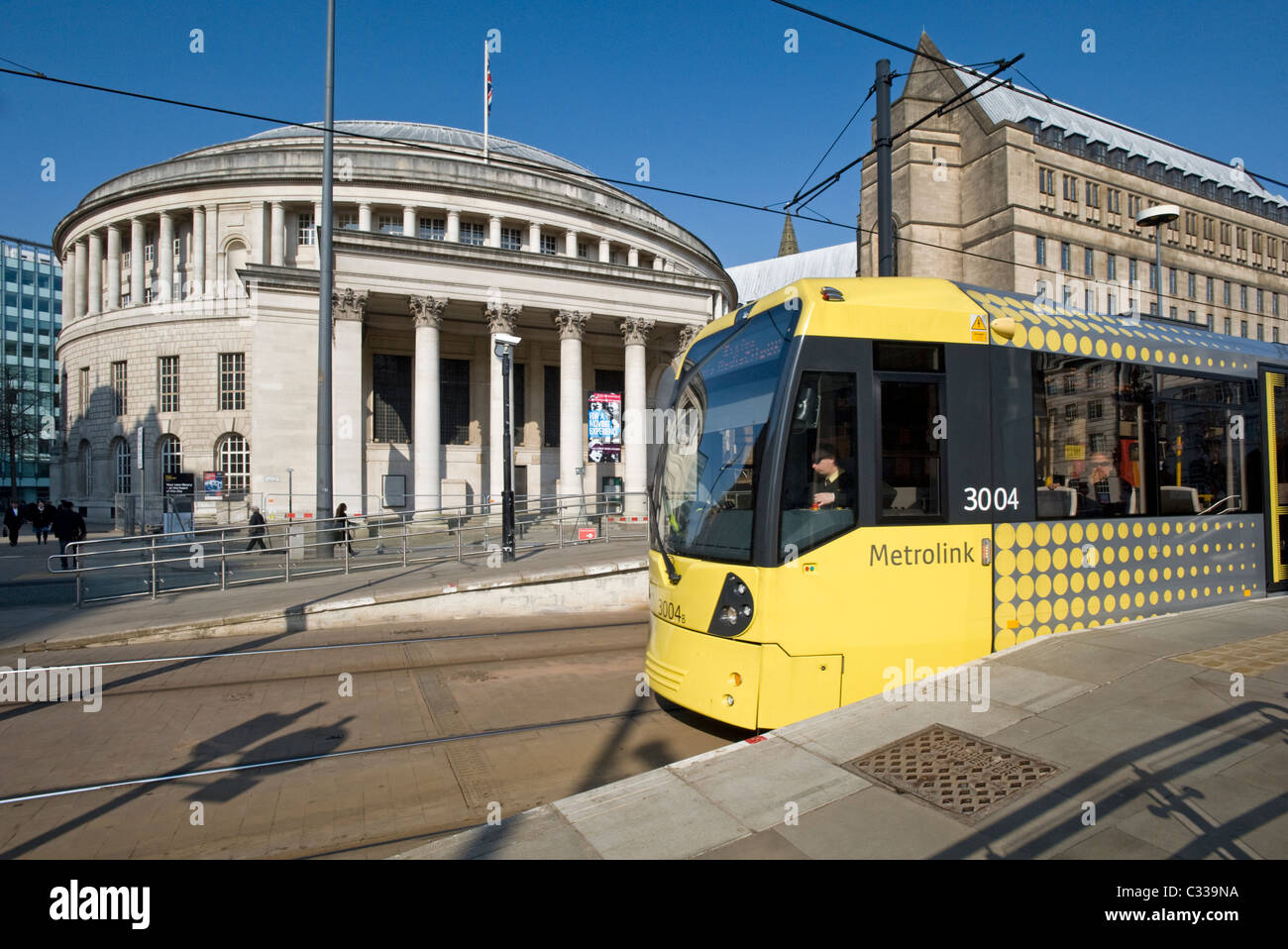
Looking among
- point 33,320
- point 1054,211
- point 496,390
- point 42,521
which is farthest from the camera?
point 33,320

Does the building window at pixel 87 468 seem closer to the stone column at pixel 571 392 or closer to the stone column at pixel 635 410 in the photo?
the stone column at pixel 571 392

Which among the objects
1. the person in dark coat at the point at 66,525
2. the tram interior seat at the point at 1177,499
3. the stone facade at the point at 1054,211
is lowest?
the person in dark coat at the point at 66,525

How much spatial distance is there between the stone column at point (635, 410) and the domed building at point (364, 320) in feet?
0.38

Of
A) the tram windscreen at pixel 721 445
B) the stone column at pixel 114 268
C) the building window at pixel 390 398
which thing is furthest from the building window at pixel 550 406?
the tram windscreen at pixel 721 445

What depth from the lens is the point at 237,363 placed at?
125 feet

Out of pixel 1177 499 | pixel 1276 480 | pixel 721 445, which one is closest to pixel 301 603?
pixel 721 445

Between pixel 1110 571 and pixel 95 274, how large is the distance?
56.0 meters

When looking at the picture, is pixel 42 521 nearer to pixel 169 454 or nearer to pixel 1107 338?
pixel 169 454

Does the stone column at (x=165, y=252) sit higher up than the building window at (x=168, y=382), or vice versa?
the stone column at (x=165, y=252)

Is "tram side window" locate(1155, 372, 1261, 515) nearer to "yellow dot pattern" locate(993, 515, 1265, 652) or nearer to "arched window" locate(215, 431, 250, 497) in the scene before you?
"yellow dot pattern" locate(993, 515, 1265, 652)

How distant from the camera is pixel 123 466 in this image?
40.6 meters

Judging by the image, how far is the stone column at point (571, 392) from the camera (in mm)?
30906

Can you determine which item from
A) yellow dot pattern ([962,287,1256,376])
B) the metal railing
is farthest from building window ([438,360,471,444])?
yellow dot pattern ([962,287,1256,376])
